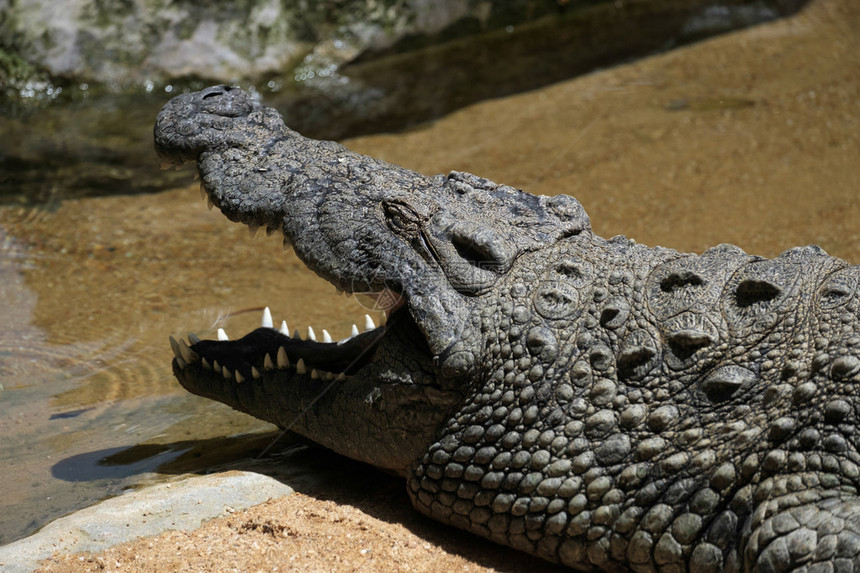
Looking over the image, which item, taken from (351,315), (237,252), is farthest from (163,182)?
(351,315)

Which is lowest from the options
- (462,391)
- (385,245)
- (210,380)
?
(210,380)

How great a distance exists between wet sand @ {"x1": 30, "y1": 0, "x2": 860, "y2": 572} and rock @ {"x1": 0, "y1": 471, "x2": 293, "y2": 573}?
7cm

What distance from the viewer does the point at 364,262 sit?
12.1ft

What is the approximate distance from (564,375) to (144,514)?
169 centimetres

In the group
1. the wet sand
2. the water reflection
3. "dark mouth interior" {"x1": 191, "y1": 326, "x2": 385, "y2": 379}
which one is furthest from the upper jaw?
the water reflection

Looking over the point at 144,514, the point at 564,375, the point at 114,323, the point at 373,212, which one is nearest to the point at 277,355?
the point at 373,212

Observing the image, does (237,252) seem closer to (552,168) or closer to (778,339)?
(552,168)

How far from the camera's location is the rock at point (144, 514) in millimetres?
3150

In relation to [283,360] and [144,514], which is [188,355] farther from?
[144,514]

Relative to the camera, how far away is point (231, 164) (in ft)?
13.3

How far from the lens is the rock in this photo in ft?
10.3

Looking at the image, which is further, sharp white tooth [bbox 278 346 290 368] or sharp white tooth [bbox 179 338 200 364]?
sharp white tooth [bbox 179 338 200 364]

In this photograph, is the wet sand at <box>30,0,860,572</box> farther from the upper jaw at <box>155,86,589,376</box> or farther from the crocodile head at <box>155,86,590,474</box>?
the upper jaw at <box>155,86,589,376</box>

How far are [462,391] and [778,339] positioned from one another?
1.17m
